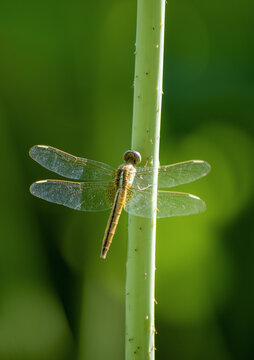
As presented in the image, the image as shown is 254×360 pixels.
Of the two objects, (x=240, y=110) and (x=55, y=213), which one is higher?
(x=240, y=110)

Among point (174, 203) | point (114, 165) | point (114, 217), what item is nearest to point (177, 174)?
point (174, 203)

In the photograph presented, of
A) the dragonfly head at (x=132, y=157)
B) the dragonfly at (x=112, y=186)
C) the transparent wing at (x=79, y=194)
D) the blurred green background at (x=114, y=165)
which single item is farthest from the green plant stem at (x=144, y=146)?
the blurred green background at (x=114, y=165)

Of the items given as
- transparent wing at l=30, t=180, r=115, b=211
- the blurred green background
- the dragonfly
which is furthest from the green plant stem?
the blurred green background

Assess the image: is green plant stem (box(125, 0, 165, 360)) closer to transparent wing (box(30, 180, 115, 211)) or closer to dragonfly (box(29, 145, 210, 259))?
dragonfly (box(29, 145, 210, 259))

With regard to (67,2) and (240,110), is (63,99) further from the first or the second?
(240,110)

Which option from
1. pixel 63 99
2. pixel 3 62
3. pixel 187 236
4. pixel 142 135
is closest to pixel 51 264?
pixel 187 236

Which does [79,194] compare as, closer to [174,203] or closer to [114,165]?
[174,203]
